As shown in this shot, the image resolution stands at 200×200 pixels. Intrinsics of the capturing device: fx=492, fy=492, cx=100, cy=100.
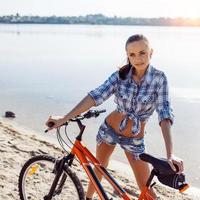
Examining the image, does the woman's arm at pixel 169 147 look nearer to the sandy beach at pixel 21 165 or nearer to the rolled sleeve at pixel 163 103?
the rolled sleeve at pixel 163 103

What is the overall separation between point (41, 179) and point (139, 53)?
1.63 metres

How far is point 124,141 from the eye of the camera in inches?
146

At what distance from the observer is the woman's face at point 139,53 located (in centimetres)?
346

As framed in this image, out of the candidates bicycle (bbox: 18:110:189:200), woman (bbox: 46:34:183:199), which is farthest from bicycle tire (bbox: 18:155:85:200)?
woman (bbox: 46:34:183:199)

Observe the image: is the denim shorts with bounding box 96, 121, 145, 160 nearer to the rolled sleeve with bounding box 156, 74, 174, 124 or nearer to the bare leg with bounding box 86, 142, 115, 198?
the bare leg with bounding box 86, 142, 115, 198

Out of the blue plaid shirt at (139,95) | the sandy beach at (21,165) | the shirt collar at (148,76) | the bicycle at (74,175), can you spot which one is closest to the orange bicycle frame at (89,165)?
the bicycle at (74,175)

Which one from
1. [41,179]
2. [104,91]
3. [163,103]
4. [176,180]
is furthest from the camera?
[41,179]

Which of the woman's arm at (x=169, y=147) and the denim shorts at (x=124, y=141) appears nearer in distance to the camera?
the woman's arm at (x=169, y=147)

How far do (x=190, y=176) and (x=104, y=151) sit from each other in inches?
130

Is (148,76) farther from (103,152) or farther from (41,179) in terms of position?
(41,179)

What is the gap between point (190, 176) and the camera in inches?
272

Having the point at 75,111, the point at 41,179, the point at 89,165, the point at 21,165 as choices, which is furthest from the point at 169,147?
the point at 21,165

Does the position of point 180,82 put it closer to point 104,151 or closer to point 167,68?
point 167,68

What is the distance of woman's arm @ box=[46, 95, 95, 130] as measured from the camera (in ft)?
11.7
